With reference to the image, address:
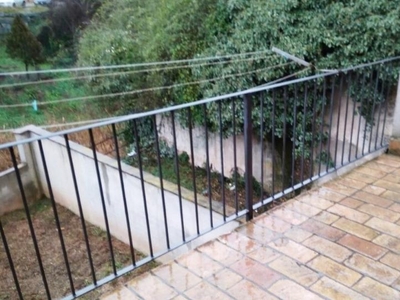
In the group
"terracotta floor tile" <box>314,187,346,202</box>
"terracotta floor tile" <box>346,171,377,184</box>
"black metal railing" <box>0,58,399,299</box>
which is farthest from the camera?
"black metal railing" <box>0,58,399,299</box>

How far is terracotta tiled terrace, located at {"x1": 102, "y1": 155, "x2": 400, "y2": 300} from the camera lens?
5.84 feet

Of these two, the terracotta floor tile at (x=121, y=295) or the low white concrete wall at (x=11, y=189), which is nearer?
the terracotta floor tile at (x=121, y=295)

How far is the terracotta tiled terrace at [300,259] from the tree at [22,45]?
10618 mm

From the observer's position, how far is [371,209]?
2449mm

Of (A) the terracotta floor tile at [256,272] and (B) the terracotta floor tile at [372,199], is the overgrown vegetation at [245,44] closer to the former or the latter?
(B) the terracotta floor tile at [372,199]

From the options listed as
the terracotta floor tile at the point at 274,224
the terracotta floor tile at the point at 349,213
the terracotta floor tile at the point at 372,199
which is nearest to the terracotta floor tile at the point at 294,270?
the terracotta floor tile at the point at 274,224

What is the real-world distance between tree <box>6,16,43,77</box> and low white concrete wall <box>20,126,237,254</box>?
4790 millimetres

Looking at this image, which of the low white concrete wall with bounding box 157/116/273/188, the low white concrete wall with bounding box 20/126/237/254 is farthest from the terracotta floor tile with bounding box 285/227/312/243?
the low white concrete wall with bounding box 157/116/273/188

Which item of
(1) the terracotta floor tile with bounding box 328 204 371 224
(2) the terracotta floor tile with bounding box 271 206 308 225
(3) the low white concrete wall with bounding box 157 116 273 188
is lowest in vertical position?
(3) the low white concrete wall with bounding box 157 116 273 188

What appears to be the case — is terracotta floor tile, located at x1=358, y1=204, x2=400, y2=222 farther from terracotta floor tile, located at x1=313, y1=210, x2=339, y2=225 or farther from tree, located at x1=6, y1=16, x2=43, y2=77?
tree, located at x1=6, y1=16, x2=43, y2=77

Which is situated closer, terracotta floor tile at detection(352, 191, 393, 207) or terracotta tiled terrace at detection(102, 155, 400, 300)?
terracotta tiled terrace at detection(102, 155, 400, 300)

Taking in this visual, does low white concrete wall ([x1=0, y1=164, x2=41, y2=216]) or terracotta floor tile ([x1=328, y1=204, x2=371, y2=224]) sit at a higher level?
terracotta floor tile ([x1=328, y1=204, x2=371, y2=224])

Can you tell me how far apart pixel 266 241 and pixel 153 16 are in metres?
5.33

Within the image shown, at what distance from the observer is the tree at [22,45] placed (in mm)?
10859
